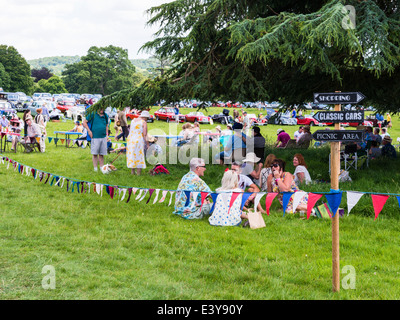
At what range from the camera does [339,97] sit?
505cm

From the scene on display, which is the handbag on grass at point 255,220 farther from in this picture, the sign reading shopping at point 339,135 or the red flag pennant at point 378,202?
the sign reading shopping at point 339,135

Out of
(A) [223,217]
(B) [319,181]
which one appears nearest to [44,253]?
(A) [223,217]

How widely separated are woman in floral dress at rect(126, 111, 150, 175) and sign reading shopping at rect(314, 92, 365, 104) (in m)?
7.63

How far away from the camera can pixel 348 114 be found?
5.00 meters

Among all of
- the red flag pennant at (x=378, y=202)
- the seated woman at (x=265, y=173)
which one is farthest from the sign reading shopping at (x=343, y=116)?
the seated woman at (x=265, y=173)

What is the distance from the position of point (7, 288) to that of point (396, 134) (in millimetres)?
32438

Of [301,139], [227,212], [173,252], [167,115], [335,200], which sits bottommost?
[173,252]

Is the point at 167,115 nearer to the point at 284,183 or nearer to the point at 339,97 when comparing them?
the point at 284,183

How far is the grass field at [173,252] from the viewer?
5.21 m

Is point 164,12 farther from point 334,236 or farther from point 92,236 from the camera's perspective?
point 334,236

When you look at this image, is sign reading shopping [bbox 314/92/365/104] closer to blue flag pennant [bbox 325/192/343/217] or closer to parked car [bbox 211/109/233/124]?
blue flag pennant [bbox 325/192/343/217]

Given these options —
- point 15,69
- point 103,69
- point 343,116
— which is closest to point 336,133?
point 343,116

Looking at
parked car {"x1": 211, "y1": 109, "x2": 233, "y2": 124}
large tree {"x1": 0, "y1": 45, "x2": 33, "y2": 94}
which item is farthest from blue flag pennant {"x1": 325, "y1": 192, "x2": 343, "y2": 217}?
large tree {"x1": 0, "y1": 45, "x2": 33, "y2": 94}

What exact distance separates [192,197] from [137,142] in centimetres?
414
